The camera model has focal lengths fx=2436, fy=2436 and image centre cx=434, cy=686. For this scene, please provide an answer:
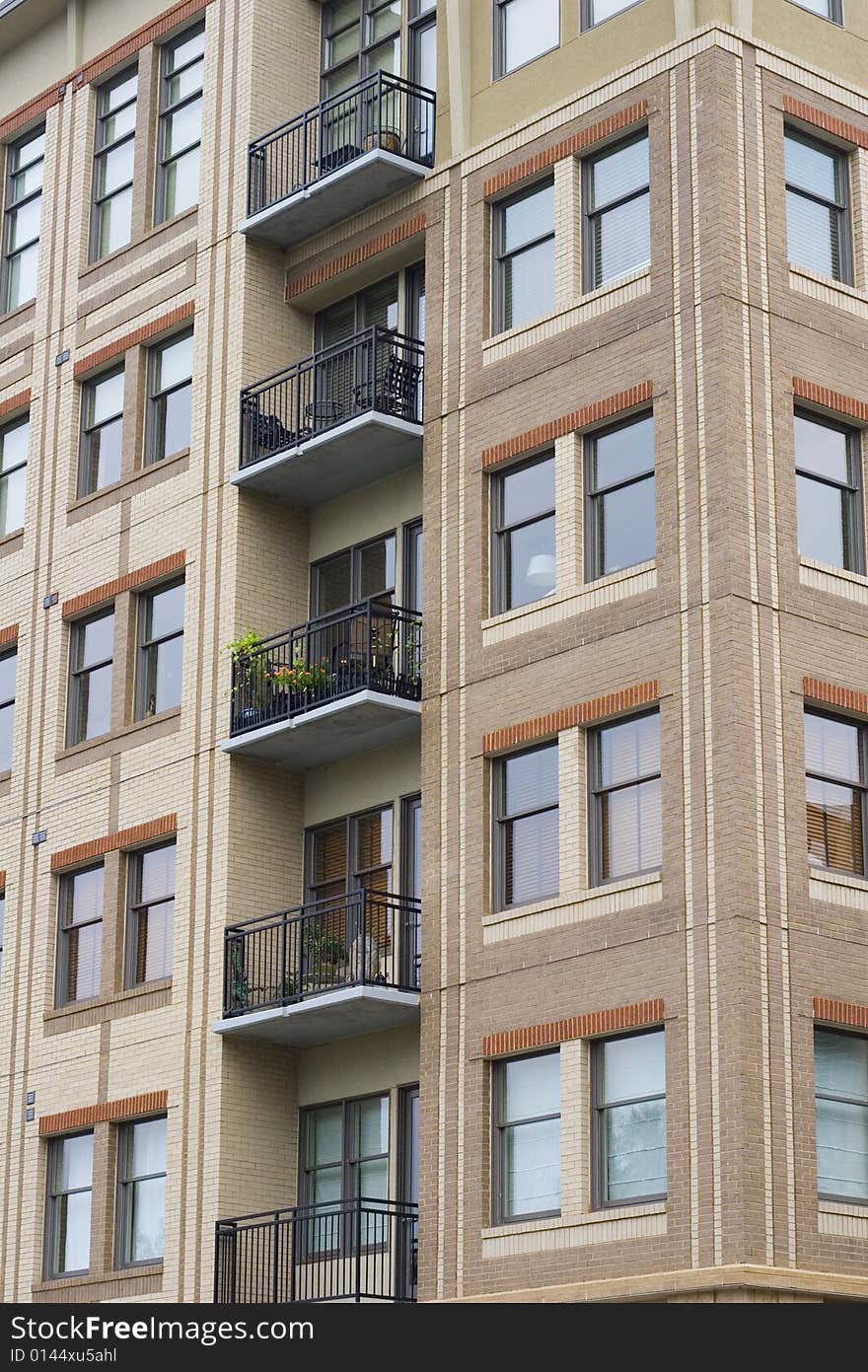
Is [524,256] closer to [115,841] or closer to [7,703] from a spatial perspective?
[115,841]

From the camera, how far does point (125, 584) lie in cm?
3575

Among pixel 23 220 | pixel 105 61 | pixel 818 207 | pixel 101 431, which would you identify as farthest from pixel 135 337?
pixel 818 207

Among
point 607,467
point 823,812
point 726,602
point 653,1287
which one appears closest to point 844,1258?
point 653,1287

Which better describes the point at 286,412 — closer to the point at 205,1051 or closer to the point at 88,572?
the point at 88,572

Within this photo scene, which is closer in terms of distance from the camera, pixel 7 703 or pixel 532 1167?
pixel 532 1167

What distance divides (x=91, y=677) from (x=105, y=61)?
406 inches

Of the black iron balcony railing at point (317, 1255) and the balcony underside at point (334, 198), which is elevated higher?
the balcony underside at point (334, 198)

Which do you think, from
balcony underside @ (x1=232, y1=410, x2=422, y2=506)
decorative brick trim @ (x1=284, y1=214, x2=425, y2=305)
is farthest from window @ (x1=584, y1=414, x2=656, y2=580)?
decorative brick trim @ (x1=284, y1=214, x2=425, y2=305)

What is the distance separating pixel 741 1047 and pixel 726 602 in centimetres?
495

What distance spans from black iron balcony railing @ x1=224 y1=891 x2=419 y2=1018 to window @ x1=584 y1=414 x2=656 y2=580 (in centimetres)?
495

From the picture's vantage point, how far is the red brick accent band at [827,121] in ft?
97.1

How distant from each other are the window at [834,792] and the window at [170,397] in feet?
40.0

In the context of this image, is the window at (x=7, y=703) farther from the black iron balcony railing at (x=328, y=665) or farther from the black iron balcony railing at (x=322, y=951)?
the black iron balcony railing at (x=322, y=951)

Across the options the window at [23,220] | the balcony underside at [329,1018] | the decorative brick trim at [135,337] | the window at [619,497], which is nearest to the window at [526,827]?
the balcony underside at [329,1018]
